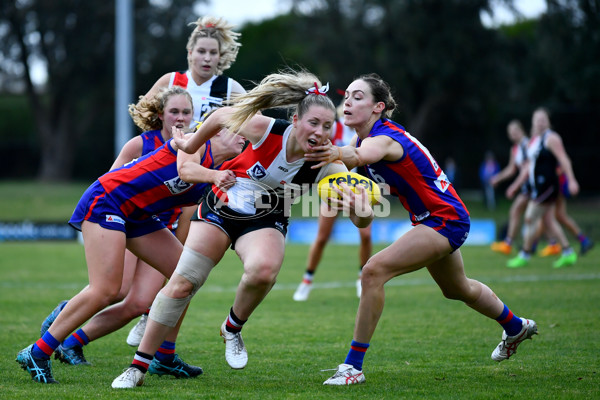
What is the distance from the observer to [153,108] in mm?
5719

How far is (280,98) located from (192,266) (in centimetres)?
124

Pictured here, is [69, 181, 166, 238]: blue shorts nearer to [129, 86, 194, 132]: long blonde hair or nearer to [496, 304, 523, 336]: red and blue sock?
[129, 86, 194, 132]: long blonde hair

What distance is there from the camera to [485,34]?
104 ft

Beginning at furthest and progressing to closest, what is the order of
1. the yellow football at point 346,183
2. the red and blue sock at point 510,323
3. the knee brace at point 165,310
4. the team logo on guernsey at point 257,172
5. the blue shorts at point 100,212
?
the red and blue sock at point 510,323 → the blue shorts at point 100,212 → the team logo on guernsey at point 257,172 → the knee brace at point 165,310 → the yellow football at point 346,183

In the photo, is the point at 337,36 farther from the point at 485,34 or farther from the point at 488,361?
the point at 488,361

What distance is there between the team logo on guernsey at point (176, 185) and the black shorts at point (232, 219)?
6.9 inches

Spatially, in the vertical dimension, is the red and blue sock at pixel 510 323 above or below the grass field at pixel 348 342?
above

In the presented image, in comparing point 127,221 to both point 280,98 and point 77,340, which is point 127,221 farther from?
point 280,98

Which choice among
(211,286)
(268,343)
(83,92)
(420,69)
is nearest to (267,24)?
(83,92)

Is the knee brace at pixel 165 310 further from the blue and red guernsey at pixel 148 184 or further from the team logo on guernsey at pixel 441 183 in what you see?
the team logo on guernsey at pixel 441 183

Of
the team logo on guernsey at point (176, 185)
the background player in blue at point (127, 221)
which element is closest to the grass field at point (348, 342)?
the background player in blue at point (127, 221)

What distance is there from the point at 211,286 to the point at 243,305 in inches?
229

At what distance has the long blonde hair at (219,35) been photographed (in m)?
6.81

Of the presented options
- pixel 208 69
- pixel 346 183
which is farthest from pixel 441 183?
pixel 208 69
